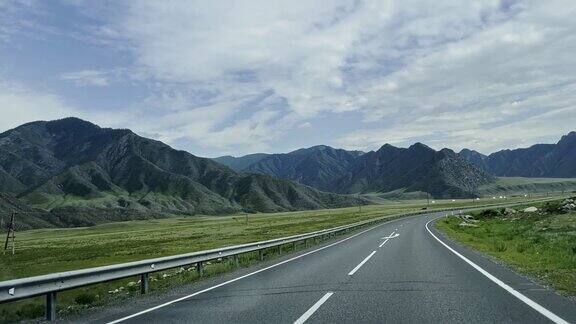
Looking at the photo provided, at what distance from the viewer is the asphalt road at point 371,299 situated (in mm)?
9164

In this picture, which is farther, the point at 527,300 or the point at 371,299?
the point at 371,299

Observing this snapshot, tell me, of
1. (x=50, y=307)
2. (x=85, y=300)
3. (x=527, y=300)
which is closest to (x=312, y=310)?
(x=527, y=300)

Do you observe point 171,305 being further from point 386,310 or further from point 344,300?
point 386,310

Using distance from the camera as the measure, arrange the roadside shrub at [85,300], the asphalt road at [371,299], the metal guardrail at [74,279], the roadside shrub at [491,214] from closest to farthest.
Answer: the asphalt road at [371,299], the metal guardrail at [74,279], the roadside shrub at [85,300], the roadside shrub at [491,214]

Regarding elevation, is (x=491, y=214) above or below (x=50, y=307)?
below

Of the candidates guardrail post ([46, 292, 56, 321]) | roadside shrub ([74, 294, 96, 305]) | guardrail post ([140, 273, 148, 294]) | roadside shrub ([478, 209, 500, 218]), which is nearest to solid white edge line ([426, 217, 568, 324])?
guardrail post ([140, 273, 148, 294])

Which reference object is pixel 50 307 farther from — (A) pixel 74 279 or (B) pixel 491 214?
(B) pixel 491 214

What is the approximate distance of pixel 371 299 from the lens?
35.9 ft

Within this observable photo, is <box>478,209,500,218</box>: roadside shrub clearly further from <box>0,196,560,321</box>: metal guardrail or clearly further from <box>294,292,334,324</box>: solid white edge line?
<box>294,292,334,324</box>: solid white edge line

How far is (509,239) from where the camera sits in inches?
1275

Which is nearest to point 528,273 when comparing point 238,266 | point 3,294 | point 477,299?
point 477,299

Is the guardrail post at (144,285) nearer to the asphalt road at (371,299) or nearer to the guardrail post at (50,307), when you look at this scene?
the asphalt road at (371,299)

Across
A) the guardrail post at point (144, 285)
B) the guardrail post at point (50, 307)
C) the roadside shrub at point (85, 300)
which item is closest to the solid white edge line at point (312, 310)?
the guardrail post at point (50, 307)

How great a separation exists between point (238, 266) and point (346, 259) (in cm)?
448
